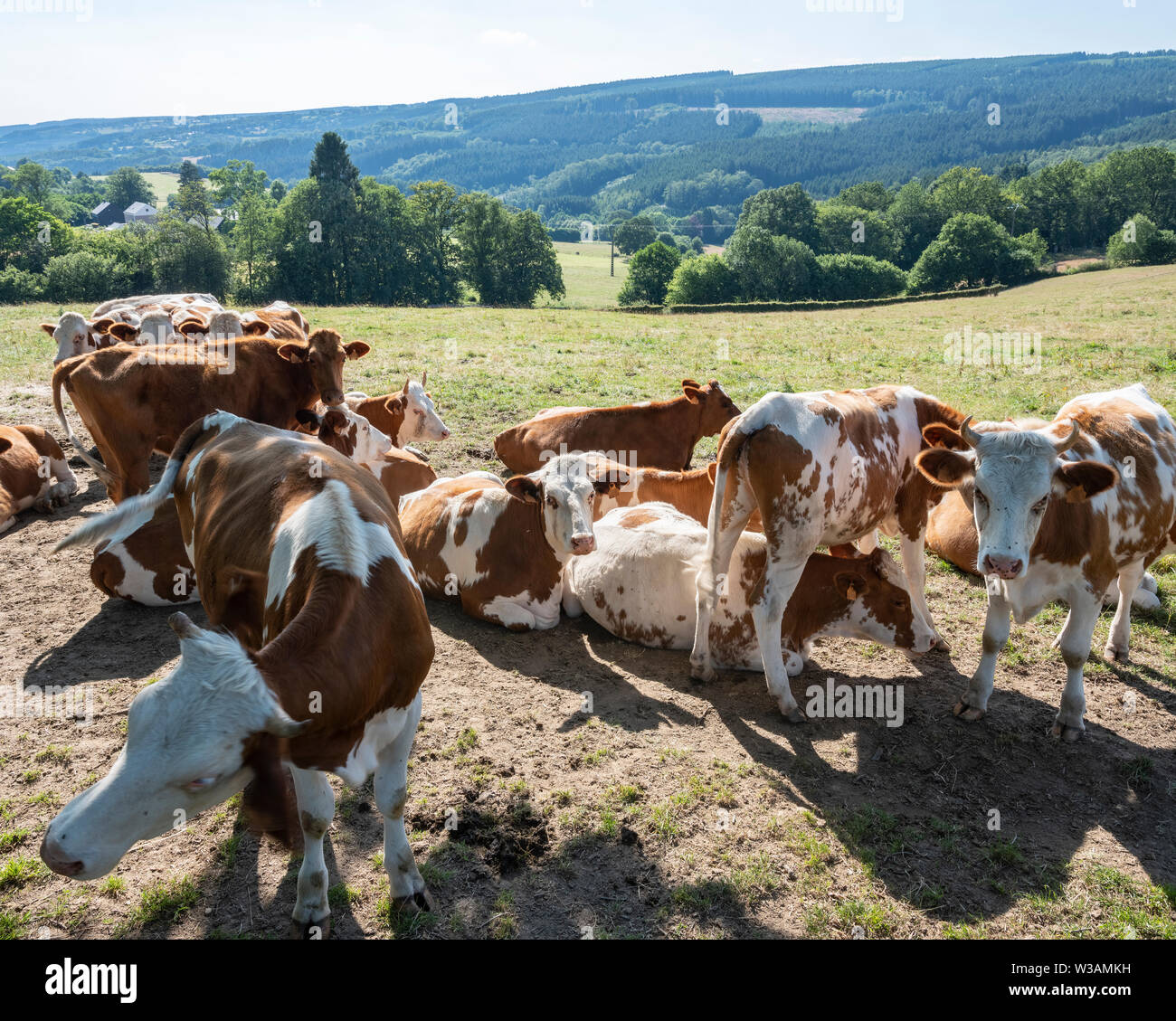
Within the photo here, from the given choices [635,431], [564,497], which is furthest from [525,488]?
[635,431]

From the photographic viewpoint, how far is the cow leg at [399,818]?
409cm

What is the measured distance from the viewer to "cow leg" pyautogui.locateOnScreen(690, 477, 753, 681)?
6.61 m

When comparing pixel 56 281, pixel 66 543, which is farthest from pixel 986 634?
pixel 56 281

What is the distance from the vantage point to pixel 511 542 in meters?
7.84

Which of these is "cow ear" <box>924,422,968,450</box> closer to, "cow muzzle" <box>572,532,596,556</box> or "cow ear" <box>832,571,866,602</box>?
"cow ear" <box>832,571,866,602</box>

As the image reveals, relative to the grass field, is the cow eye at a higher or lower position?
lower

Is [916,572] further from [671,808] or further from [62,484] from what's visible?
[62,484]

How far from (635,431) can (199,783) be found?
8.50 meters

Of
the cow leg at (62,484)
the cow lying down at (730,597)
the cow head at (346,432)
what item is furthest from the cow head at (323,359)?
the cow leg at (62,484)

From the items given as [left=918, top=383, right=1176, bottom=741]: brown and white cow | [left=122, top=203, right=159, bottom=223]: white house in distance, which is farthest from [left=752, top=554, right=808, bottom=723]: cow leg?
[left=122, top=203, right=159, bottom=223]: white house in distance

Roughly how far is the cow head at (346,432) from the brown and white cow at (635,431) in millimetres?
1979

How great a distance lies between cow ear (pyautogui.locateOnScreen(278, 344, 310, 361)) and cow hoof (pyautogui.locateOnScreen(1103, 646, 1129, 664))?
8.15 metres

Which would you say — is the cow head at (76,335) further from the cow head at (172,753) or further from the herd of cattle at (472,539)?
the cow head at (172,753)
